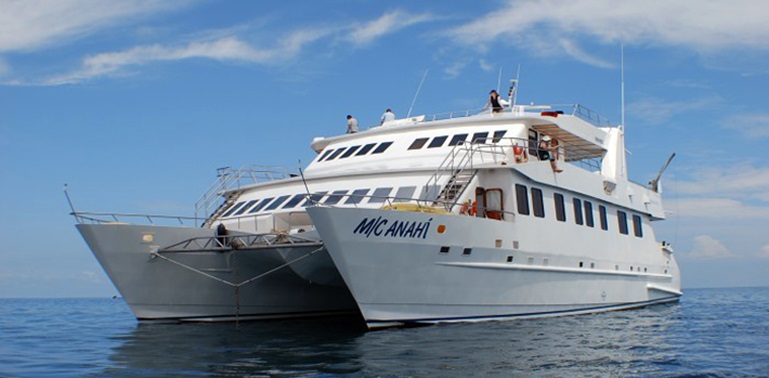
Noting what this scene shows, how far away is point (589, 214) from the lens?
2108 cm

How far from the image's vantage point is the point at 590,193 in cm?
2105

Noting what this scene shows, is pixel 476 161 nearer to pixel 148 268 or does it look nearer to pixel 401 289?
pixel 401 289

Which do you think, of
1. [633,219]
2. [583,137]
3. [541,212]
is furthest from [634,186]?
[541,212]

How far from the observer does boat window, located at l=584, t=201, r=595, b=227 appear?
20891mm

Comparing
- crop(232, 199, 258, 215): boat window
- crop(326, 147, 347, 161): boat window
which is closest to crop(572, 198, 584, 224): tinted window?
crop(326, 147, 347, 161): boat window

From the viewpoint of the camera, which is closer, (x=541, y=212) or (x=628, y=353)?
(x=628, y=353)

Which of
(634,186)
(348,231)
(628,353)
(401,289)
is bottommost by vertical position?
(628,353)

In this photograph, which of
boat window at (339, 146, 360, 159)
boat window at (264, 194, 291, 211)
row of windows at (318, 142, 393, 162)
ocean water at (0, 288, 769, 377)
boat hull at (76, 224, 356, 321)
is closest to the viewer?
ocean water at (0, 288, 769, 377)

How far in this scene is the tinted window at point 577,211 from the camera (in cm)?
2024

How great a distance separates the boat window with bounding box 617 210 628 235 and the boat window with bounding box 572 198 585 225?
328cm

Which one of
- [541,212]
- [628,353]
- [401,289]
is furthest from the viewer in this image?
[541,212]

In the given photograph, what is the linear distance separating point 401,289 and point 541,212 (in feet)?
16.8

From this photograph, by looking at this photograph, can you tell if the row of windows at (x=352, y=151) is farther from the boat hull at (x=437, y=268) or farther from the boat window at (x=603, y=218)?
the boat window at (x=603, y=218)

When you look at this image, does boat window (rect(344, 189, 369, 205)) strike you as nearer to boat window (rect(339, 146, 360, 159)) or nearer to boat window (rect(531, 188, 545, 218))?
boat window (rect(339, 146, 360, 159))
